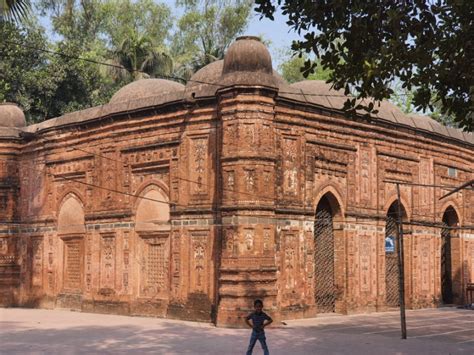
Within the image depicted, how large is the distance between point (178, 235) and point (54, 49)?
818 inches

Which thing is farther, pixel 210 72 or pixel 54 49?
pixel 54 49

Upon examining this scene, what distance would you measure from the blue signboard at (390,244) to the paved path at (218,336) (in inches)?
89.9

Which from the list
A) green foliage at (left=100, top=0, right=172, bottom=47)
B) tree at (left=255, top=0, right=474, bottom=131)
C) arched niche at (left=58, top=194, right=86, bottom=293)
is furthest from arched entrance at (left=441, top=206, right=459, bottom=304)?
green foliage at (left=100, top=0, right=172, bottom=47)

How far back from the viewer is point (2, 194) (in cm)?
2175

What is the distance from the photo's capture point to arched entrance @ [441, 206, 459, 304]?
22516 mm

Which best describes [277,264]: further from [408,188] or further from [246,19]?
[246,19]

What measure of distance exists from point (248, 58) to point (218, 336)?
6.08m

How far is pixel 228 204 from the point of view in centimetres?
1570

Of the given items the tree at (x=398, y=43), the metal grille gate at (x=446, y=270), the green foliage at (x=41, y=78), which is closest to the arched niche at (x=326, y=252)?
the metal grille gate at (x=446, y=270)

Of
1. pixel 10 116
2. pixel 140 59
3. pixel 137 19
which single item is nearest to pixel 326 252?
pixel 10 116

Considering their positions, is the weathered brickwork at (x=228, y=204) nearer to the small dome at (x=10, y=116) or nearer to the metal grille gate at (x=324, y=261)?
the metal grille gate at (x=324, y=261)

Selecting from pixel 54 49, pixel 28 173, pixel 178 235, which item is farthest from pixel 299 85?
pixel 54 49

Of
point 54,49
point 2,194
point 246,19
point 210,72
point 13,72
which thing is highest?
point 246,19

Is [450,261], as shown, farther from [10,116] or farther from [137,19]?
[137,19]
